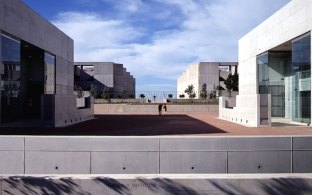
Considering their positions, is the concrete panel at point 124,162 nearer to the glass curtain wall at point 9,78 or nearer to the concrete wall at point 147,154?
the concrete wall at point 147,154

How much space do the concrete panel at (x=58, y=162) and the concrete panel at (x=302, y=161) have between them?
4627mm

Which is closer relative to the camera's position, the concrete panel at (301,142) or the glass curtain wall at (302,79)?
the concrete panel at (301,142)

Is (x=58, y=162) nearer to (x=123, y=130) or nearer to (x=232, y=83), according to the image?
(x=123, y=130)

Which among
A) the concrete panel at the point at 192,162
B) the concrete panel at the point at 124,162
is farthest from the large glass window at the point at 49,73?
the concrete panel at the point at 192,162

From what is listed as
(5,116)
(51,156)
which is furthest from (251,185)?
(5,116)

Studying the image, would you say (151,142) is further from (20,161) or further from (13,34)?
(13,34)

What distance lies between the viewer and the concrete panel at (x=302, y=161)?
1016 centimetres

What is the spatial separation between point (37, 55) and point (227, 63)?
6351 centimetres

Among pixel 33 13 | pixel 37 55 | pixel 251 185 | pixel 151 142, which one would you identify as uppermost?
pixel 33 13

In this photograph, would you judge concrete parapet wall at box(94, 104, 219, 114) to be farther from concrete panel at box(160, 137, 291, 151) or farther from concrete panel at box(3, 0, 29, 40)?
concrete panel at box(160, 137, 291, 151)

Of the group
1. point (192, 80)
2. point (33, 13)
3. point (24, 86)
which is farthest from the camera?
point (192, 80)

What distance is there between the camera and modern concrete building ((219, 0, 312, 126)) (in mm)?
31969

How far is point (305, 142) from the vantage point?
402 inches

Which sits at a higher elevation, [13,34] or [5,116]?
[13,34]
